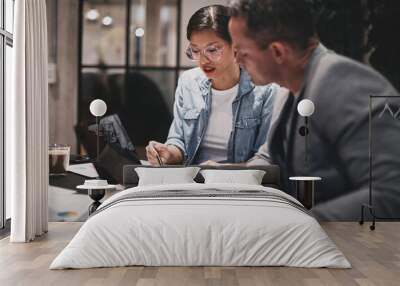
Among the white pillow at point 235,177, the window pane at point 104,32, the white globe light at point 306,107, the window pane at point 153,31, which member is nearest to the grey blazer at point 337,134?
the white globe light at point 306,107

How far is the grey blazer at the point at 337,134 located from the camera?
8.51 metres

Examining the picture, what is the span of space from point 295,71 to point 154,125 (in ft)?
6.64

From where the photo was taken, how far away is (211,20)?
28.2 ft

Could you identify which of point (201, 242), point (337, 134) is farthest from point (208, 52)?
point (201, 242)

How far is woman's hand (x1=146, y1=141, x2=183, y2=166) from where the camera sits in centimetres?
858

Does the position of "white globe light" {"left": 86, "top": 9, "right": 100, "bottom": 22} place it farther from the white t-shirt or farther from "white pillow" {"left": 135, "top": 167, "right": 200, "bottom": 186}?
"white pillow" {"left": 135, "top": 167, "right": 200, "bottom": 186}

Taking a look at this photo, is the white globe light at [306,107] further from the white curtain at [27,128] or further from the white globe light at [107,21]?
the white curtain at [27,128]

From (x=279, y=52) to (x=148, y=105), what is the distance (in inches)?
74.7

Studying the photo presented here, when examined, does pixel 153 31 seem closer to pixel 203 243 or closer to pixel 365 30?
pixel 365 30

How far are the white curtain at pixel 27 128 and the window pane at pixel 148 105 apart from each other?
1615 mm

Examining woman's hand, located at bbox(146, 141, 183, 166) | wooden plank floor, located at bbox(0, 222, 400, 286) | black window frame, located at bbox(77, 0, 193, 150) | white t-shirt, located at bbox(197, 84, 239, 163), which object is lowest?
wooden plank floor, located at bbox(0, 222, 400, 286)

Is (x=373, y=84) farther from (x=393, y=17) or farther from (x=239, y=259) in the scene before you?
(x=239, y=259)

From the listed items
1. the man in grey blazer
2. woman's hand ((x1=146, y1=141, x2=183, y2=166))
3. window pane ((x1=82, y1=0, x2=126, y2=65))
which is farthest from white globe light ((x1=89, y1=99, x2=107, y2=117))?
the man in grey blazer

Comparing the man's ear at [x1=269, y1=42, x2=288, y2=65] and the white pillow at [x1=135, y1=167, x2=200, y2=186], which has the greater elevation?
the man's ear at [x1=269, y1=42, x2=288, y2=65]
